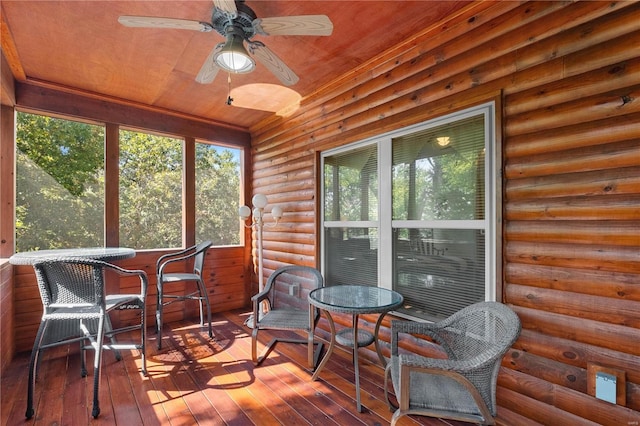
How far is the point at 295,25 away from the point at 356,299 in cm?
190

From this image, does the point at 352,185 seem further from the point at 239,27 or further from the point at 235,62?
the point at 239,27

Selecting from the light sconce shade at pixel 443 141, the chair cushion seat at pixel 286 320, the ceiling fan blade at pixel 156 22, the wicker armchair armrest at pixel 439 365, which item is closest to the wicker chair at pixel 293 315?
the chair cushion seat at pixel 286 320

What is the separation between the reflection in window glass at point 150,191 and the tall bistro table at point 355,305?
8.13 ft

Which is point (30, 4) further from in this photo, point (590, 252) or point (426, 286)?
point (590, 252)

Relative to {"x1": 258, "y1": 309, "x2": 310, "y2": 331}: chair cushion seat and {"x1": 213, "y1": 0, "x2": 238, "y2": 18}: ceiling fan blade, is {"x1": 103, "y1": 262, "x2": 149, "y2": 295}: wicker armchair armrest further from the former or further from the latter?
{"x1": 213, "y1": 0, "x2": 238, "y2": 18}: ceiling fan blade

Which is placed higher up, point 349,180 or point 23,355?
point 349,180

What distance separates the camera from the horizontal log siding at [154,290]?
9.68 ft

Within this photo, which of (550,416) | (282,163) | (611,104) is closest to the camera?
(611,104)

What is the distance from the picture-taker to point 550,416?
164cm

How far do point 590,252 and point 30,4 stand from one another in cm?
374

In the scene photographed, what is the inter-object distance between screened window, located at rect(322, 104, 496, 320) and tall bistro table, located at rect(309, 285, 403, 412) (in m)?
0.28

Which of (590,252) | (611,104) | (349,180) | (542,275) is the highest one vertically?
(611,104)

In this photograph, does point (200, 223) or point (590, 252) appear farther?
point (200, 223)

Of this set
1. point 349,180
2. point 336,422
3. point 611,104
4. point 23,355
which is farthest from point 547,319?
Answer: point 23,355
